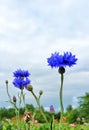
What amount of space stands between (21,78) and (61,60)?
1410mm

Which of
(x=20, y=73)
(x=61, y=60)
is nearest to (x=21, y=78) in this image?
(x=20, y=73)

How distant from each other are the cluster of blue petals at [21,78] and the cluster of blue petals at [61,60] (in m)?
1.11

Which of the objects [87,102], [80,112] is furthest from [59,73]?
[87,102]

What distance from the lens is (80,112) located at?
22.9 metres

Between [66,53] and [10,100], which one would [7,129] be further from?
[66,53]

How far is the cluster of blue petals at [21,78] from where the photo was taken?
15.8 feet

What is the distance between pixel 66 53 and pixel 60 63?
21cm

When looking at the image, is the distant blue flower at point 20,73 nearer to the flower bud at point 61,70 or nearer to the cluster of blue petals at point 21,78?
the cluster of blue petals at point 21,78

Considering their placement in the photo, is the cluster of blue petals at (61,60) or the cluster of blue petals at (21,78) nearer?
the cluster of blue petals at (61,60)

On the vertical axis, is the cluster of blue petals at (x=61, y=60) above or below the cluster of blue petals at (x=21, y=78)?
below

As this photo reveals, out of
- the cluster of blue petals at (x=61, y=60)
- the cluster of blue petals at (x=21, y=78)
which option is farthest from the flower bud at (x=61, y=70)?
the cluster of blue petals at (x=21, y=78)

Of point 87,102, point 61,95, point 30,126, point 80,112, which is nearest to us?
point 61,95

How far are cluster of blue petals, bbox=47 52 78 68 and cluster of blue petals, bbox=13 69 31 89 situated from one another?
1.11 metres

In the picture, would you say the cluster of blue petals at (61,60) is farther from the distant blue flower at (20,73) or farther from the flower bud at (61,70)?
the distant blue flower at (20,73)
